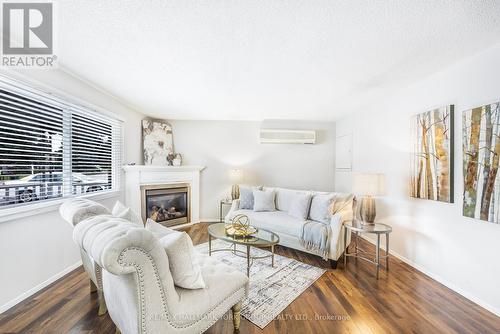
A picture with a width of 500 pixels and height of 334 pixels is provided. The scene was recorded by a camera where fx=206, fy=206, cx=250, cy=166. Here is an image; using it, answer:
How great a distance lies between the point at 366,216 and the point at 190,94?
2999 millimetres

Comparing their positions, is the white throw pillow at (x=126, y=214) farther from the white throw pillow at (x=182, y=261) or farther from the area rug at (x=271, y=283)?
the area rug at (x=271, y=283)

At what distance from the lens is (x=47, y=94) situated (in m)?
2.23

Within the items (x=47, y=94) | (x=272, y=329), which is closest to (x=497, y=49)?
(x=272, y=329)

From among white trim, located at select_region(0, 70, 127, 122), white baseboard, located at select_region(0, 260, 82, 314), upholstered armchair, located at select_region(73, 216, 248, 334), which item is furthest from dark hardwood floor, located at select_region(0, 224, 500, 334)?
white trim, located at select_region(0, 70, 127, 122)

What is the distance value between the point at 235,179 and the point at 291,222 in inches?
71.1

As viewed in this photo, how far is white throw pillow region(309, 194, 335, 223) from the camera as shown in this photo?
297 cm

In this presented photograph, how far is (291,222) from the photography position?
3074 millimetres

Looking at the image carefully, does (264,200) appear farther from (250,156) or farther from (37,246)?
(37,246)

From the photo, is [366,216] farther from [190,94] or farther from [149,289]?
[190,94]

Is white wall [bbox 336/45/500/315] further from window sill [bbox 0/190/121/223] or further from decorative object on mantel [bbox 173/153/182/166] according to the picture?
window sill [bbox 0/190/121/223]

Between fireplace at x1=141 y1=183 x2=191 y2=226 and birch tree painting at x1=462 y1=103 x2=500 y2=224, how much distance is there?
4.27 m

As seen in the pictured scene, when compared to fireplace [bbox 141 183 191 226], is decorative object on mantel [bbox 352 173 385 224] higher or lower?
higher

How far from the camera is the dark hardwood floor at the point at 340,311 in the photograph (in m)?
1.63

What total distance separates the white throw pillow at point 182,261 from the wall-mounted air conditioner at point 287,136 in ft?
12.0
